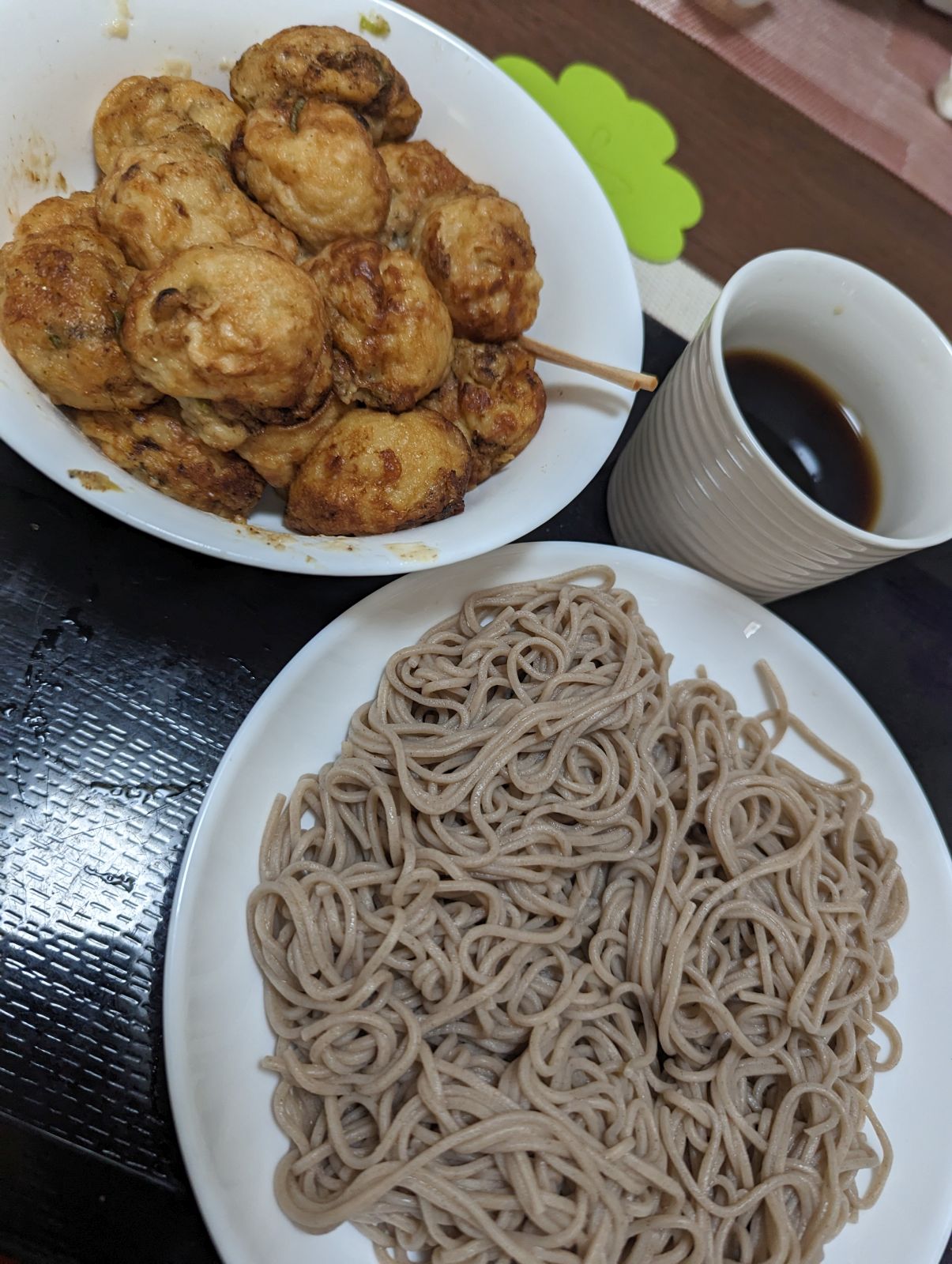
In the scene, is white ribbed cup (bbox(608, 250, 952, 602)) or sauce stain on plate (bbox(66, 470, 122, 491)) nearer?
sauce stain on plate (bbox(66, 470, 122, 491))

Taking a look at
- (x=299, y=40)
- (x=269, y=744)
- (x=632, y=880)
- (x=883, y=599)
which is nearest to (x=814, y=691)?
(x=883, y=599)

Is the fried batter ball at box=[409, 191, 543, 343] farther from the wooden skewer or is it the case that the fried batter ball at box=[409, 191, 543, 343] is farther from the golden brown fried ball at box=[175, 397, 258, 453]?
the golden brown fried ball at box=[175, 397, 258, 453]

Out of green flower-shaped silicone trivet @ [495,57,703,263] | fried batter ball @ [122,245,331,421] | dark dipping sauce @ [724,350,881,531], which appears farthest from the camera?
green flower-shaped silicone trivet @ [495,57,703,263]

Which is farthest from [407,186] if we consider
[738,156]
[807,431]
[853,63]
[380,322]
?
[853,63]

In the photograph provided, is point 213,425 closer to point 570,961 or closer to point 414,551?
point 414,551

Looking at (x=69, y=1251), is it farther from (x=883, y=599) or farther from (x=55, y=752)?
(x=883, y=599)

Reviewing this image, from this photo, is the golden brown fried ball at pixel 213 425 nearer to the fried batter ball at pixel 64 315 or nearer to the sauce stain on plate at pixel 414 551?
the fried batter ball at pixel 64 315

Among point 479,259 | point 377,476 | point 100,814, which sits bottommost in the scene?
point 100,814

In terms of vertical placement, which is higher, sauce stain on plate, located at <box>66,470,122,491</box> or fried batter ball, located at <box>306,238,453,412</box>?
fried batter ball, located at <box>306,238,453,412</box>

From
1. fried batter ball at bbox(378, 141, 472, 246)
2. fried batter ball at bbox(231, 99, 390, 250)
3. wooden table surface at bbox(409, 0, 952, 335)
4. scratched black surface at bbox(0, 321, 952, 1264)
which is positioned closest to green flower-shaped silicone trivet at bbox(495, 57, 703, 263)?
wooden table surface at bbox(409, 0, 952, 335)
